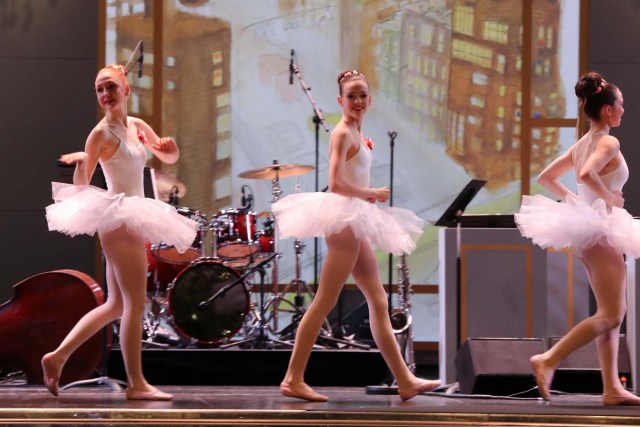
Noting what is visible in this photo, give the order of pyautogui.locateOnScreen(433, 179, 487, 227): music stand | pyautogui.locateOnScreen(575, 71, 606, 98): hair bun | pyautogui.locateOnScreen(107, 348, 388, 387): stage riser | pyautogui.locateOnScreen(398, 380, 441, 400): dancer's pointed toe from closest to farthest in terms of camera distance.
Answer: pyautogui.locateOnScreen(398, 380, 441, 400): dancer's pointed toe < pyautogui.locateOnScreen(575, 71, 606, 98): hair bun < pyautogui.locateOnScreen(433, 179, 487, 227): music stand < pyautogui.locateOnScreen(107, 348, 388, 387): stage riser

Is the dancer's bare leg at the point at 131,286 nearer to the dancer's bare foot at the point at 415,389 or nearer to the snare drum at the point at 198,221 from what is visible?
the dancer's bare foot at the point at 415,389

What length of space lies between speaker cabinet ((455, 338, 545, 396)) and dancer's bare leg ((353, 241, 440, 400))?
0.96 metres

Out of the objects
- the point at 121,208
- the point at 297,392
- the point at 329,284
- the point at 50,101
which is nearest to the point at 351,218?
the point at 329,284

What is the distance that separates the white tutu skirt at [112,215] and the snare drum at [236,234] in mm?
2762

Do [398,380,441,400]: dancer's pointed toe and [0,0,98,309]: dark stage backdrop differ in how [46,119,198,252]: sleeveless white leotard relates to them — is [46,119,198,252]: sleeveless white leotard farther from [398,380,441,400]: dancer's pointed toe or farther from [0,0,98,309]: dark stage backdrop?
[0,0,98,309]: dark stage backdrop

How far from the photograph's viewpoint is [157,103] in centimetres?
979

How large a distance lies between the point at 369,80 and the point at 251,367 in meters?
3.79

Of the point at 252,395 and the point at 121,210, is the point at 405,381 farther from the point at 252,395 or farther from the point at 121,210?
the point at 121,210

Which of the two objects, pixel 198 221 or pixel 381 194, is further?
pixel 198 221

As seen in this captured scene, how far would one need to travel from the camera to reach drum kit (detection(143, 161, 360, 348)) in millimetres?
7445

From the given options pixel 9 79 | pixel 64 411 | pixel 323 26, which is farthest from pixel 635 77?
pixel 64 411

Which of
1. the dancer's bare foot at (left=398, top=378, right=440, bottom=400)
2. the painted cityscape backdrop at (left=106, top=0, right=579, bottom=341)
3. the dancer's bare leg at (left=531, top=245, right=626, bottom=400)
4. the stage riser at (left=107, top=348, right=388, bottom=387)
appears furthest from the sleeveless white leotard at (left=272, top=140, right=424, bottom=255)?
the painted cityscape backdrop at (left=106, top=0, right=579, bottom=341)

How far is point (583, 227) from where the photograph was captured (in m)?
4.86

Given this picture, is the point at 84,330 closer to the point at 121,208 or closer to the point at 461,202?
the point at 121,208
